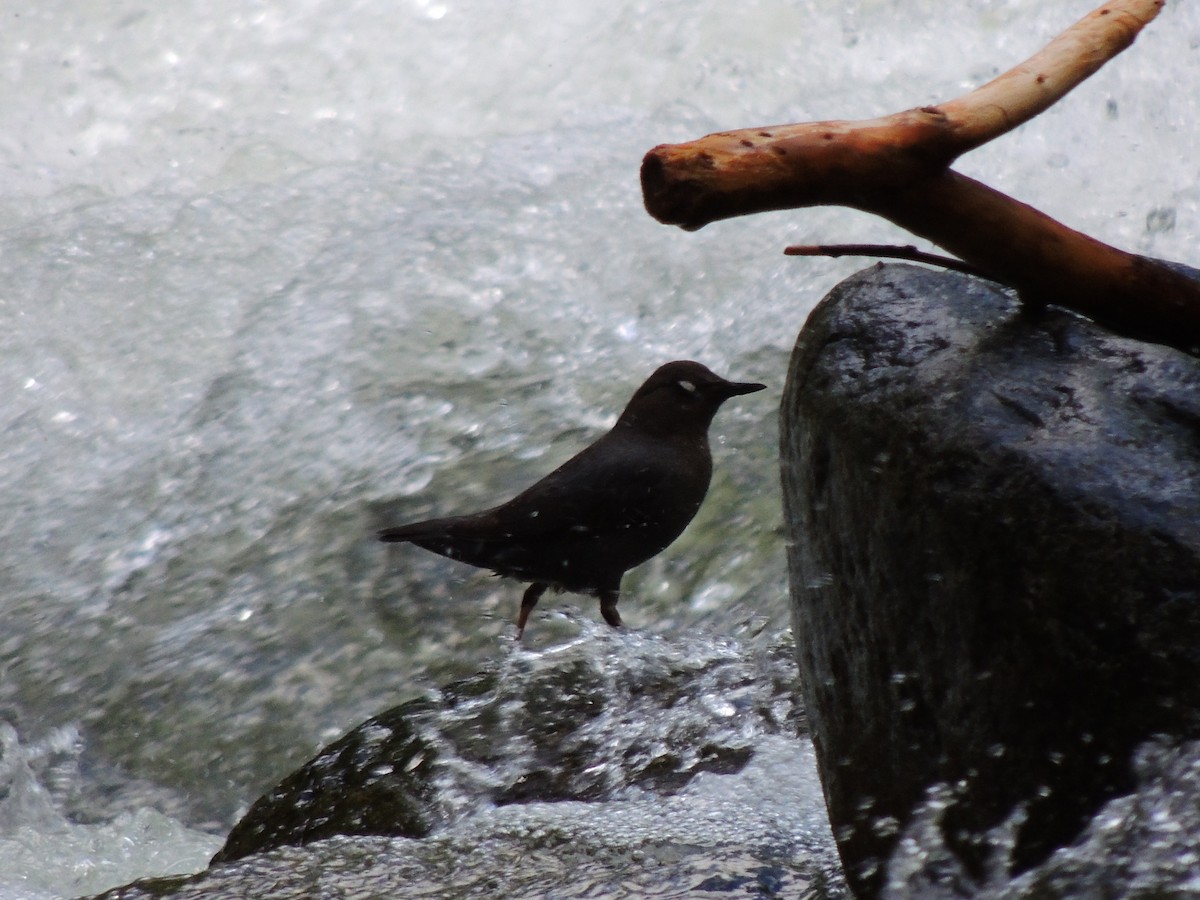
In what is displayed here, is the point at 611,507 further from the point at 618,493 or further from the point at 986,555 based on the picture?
the point at 986,555

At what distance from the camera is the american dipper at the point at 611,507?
164 inches

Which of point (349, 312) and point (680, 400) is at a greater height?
point (680, 400)

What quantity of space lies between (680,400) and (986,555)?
2.51m

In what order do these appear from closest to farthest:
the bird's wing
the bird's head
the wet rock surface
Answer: the wet rock surface → the bird's wing → the bird's head

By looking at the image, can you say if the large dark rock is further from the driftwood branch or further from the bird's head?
the bird's head

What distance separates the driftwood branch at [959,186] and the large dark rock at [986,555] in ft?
0.26

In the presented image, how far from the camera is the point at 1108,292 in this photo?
1.96 m

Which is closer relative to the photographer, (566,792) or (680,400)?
(566,792)

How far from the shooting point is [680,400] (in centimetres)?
430

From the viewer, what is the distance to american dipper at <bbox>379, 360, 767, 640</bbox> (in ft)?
13.7

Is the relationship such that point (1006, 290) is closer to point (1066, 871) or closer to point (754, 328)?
point (1066, 871)

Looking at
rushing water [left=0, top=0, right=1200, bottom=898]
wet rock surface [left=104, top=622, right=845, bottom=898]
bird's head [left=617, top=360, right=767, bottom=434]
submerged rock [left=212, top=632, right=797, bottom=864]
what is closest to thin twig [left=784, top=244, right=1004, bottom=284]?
wet rock surface [left=104, top=622, right=845, bottom=898]

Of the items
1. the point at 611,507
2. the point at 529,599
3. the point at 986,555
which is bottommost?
the point at 529,599

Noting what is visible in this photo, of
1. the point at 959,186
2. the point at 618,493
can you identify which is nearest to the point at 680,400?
the point at 618,493
